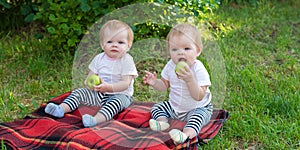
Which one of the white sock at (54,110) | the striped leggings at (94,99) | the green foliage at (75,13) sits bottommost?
the white sock at (54,110)

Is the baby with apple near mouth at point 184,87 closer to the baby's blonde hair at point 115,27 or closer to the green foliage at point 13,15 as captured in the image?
the baby's blonde hair at point 115,27

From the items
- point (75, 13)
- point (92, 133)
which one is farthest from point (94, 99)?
point (75, 13)

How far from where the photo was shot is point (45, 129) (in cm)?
295

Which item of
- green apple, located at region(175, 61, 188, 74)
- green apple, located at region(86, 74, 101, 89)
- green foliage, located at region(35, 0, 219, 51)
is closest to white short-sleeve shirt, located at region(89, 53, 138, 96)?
green apple, located at region(86, 74, 101, 89)

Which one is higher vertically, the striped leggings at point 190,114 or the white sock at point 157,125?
the striped leggings at point 190,114

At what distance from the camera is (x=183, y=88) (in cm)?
298

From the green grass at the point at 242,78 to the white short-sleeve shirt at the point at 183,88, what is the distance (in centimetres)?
27

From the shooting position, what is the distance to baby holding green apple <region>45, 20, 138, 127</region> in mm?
A: 3107

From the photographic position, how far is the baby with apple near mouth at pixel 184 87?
9.28 ft

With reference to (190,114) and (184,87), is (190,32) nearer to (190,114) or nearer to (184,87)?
(184,87)

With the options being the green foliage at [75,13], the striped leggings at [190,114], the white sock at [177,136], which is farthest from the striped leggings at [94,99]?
the green foliage at [75,13]

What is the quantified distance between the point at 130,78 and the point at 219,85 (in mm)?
623

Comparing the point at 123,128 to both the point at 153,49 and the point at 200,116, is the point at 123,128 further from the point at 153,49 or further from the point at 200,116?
the point at 153,49

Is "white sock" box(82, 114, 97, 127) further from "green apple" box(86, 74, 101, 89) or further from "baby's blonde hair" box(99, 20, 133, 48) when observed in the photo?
"baby's blonde hair" box(99, 20, 133, 48)
